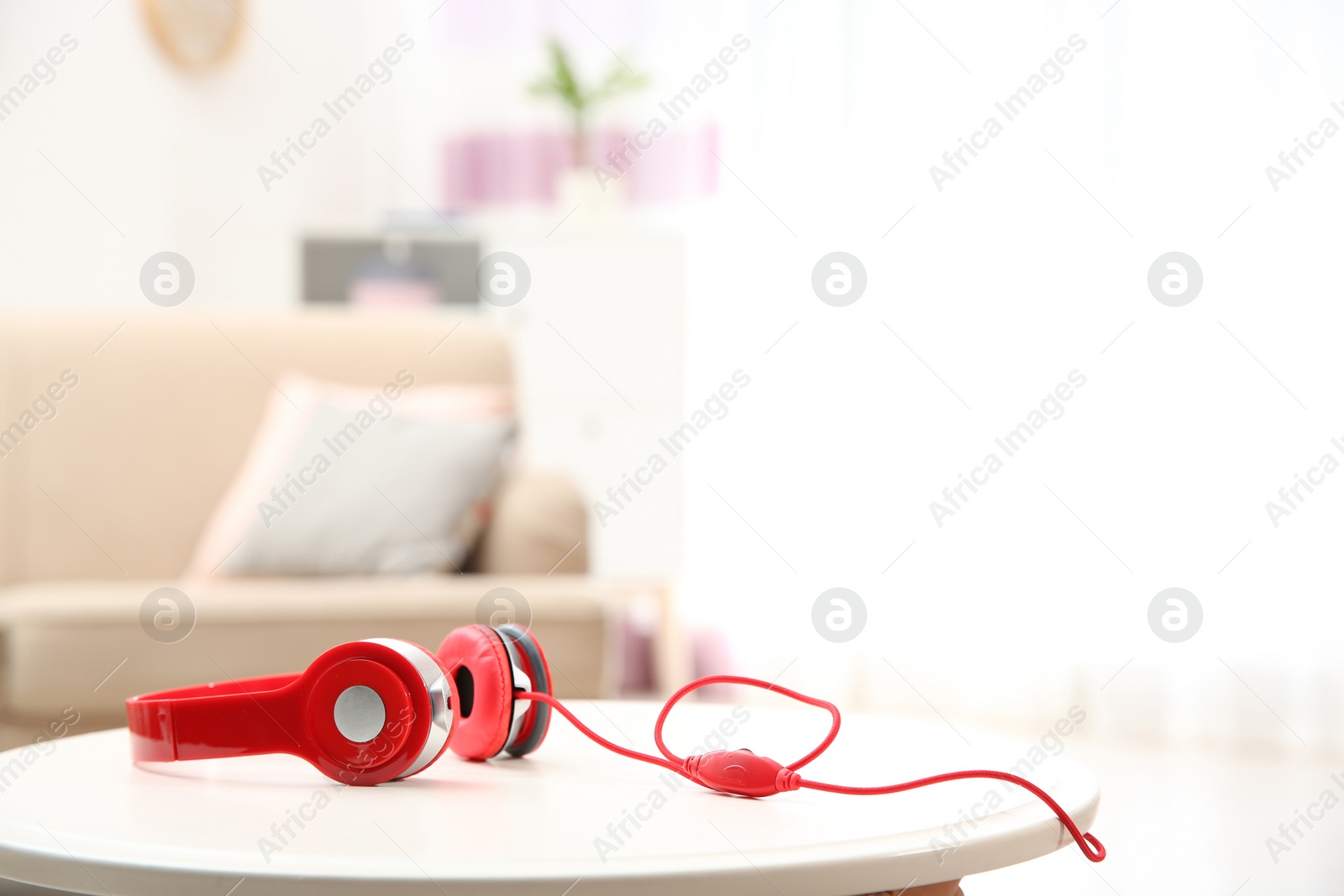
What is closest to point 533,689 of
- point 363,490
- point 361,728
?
point 361,728

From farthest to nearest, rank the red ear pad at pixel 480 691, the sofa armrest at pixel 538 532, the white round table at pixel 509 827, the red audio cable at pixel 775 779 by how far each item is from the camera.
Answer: the sofa armrest at pixel 538 532 → the red ear pad at pixel 480 691 → the red audio cable at pixel 775 779 → the white round table at pixel 509 827

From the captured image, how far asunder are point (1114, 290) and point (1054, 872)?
153cm

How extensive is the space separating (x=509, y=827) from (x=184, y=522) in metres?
1.68

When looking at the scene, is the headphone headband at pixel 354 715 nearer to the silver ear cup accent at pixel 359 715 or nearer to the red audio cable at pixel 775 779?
the silver ear cup accent at pixel 359 715

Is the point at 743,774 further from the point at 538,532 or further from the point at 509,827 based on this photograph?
the point at 538,532

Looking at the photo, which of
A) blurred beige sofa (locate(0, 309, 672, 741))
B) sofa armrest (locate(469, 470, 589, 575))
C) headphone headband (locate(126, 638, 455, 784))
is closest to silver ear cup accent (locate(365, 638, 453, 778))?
headphone headband (locate(126, 638, 455, 784))

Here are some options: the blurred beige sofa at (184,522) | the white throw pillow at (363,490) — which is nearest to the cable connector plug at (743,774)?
the blurred beige sofa at (184,522)

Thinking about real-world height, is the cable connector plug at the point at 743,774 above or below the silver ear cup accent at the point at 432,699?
above

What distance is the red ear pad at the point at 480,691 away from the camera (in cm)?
76

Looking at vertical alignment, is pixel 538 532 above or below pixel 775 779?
below

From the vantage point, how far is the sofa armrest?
1.82m

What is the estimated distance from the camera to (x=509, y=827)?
0.60m

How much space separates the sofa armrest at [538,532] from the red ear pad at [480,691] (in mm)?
1026

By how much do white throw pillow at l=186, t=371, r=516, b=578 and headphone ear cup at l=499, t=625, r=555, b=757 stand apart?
1.10 metres
